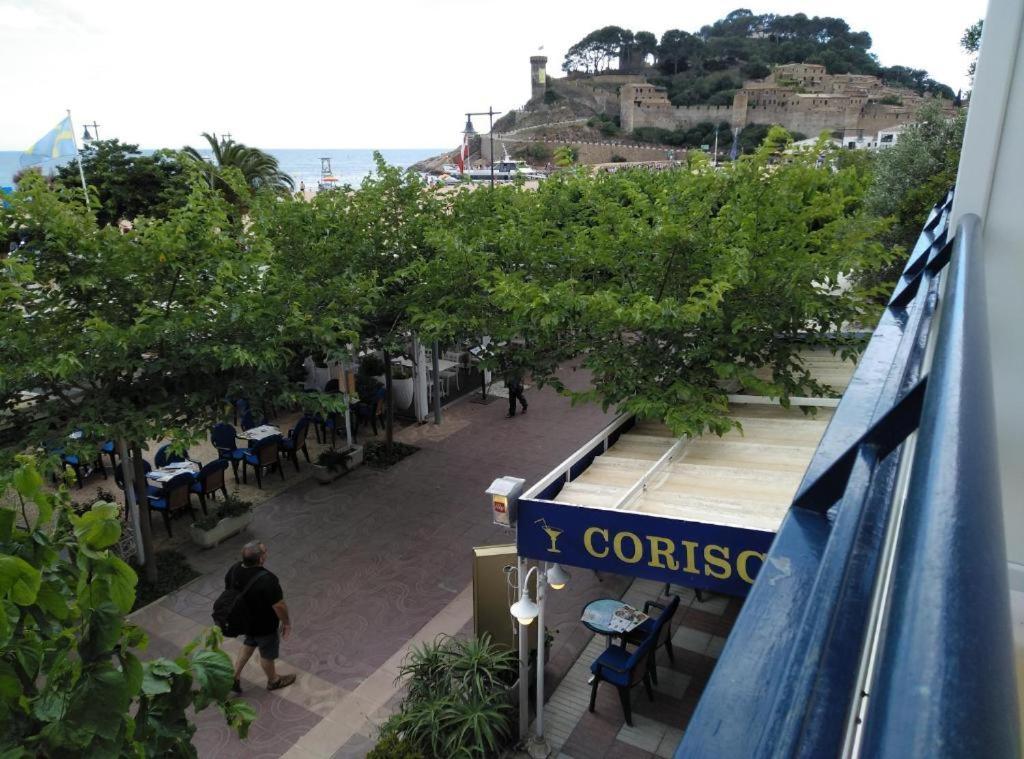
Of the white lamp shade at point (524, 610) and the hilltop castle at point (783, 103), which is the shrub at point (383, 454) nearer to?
the white lamp shade at point (524, 610)

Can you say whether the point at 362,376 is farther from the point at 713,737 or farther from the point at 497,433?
the point at 713,737

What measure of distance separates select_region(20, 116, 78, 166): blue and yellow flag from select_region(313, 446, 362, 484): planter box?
38.4 feet

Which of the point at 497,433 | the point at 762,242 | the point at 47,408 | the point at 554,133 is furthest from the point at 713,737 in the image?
the point at 554,133

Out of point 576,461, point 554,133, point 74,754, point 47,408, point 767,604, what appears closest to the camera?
point 767,604

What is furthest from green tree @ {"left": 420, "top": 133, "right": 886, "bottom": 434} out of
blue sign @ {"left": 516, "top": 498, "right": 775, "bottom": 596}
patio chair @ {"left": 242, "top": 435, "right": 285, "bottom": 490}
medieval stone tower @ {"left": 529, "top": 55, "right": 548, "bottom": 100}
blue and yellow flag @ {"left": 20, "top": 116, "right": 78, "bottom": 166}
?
medieval stone tower @ {"left": 529, "top": 55, "right": 548, "bottom": 100}

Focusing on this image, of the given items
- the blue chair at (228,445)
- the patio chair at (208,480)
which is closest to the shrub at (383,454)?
the blue chair at (228,445)

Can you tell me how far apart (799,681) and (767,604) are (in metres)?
0.15

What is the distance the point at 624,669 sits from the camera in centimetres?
673

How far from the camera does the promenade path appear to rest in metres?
7.23

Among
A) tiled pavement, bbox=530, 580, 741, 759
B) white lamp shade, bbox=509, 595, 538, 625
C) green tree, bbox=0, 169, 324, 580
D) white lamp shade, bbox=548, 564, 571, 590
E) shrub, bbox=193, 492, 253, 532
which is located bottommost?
tiled pavement, bbox=530, 580, 741, 759

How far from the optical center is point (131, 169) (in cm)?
2811

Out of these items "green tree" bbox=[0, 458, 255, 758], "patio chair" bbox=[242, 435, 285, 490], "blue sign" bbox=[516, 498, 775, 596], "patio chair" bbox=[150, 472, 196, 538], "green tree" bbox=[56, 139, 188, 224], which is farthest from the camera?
"green tree" bbox=[56, 139, 188, 224]

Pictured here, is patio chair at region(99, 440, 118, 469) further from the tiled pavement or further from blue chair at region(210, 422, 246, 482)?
the tiled pavement

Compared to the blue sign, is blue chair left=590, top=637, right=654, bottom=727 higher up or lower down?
lower down
